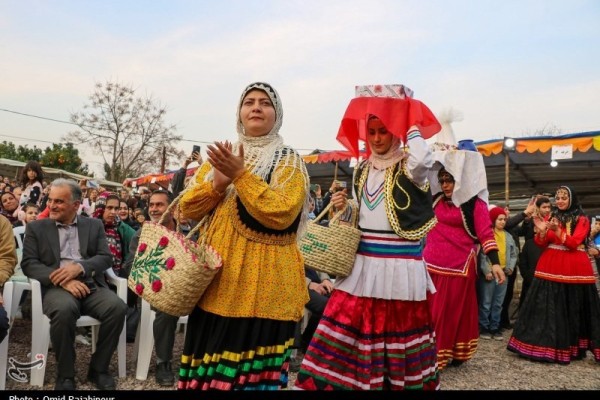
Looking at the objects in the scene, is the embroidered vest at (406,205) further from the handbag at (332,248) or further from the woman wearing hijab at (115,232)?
the woman wearing hijab at (115,232)

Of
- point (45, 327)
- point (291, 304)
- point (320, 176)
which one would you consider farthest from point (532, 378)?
point (320, 176)

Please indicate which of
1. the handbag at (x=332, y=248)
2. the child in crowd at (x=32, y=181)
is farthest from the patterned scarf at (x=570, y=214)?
the child in crowd at (x=32, y=181)

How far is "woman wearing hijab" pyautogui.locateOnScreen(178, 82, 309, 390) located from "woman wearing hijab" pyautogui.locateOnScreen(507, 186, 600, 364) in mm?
4064

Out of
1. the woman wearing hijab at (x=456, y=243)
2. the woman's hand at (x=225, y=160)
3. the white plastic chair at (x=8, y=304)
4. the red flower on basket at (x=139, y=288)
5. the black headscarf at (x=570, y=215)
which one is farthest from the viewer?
the black headscarf at (x=570, y=215)

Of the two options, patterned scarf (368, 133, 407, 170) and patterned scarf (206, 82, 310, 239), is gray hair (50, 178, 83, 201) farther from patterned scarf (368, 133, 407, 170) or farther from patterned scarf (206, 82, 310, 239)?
patterned scarf (368, 133, 407, 170)

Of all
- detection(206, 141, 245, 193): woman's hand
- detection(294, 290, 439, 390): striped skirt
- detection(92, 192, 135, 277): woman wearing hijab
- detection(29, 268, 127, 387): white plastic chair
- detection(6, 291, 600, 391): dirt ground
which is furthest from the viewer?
detection(92, 192, 135, 277): woman wearing hijab

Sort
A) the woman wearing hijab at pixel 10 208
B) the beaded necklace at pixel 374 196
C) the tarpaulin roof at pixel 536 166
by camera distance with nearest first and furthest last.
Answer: the beaded necklace at pixel 374 196
the woman wearing hijab at pixel 10 208
the tarpaulin roof at pixel 536 166

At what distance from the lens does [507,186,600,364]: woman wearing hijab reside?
17.5 feet

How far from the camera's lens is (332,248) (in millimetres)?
2920

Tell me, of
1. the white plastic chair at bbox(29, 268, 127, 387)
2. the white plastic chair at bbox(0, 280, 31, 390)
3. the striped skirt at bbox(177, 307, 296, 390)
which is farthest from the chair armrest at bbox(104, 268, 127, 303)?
the striped skirt at bbox(177, 307, 296, 390)

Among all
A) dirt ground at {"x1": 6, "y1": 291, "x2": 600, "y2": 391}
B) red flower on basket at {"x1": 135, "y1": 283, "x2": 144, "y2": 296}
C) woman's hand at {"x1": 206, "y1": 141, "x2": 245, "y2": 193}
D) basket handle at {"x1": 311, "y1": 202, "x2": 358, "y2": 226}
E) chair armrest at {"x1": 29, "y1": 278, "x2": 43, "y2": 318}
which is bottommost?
dirt ground at {"x1": 6, "y1": 291, "x2": 600, "y2": 391}

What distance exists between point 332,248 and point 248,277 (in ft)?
2.80

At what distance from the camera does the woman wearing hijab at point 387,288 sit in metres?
2.87

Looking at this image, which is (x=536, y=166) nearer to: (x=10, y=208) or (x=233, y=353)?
(x=10, y=208)
